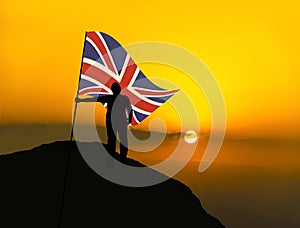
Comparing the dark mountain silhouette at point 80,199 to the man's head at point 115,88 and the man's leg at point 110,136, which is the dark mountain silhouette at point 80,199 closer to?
the man's leg at point 110,136

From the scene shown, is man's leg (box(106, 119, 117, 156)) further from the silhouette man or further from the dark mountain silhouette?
the dark mountain silhouette

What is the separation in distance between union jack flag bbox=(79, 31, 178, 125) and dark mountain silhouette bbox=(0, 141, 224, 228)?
5.36 meters

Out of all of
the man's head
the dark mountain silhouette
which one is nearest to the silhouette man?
the man's head

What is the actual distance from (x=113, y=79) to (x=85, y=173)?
8.21 meters

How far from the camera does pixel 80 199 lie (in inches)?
966

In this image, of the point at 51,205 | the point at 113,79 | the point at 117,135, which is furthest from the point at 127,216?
the point at 113,79

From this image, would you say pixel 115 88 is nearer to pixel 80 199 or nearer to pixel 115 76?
pixel 115 76

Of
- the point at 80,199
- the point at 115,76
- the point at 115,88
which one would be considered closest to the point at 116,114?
the point at 115,88

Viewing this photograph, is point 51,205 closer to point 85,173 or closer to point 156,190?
point 85,173

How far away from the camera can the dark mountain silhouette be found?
77.7ft

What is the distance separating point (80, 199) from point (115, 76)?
6.91 meters

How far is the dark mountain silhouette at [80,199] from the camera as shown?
23688 mm

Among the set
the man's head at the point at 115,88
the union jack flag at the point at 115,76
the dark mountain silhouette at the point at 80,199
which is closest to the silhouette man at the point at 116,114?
the man's head at the point at 115,88

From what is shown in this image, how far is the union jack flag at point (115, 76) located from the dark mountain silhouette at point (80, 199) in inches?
211
